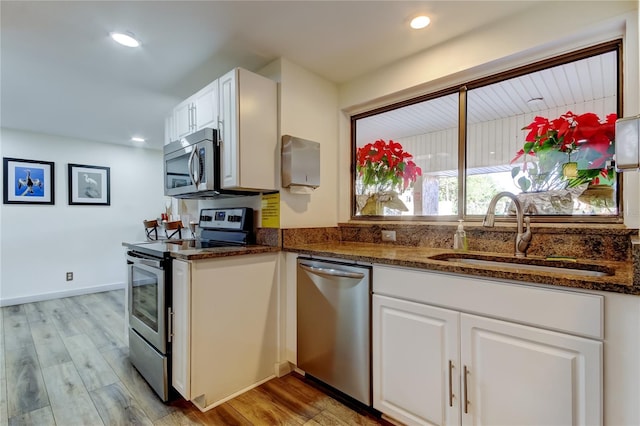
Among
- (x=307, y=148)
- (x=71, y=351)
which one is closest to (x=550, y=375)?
(x=307, y=148)

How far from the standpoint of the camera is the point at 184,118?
243 centimetres

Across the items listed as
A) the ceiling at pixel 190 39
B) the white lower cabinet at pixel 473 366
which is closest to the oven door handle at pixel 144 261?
the white lower cabinet at pixel 473 366

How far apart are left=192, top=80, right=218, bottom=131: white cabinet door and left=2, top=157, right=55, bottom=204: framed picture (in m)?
3.01

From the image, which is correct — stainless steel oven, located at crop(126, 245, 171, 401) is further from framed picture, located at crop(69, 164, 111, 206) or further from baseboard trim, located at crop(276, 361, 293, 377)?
framed picture, located at crop(69, 164, 111, 206)

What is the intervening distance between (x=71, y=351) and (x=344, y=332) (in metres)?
2.25

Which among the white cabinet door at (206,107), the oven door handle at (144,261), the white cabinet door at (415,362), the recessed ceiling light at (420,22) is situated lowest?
the white cabinet door at (415,362)

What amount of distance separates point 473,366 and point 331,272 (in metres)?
0.81

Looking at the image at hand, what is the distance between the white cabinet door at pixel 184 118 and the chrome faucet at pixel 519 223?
2.15 metres

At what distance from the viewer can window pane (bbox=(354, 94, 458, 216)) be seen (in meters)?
2.08

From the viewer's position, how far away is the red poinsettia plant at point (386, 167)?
229 centimetres

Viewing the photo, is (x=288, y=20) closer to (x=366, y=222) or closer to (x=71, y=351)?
(x=366, y=222)

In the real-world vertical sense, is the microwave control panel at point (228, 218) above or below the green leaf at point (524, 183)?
below

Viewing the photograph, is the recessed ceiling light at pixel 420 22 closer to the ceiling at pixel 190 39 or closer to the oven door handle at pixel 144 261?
the ceiling at pixel 190 39

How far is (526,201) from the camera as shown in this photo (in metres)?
1.74
